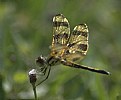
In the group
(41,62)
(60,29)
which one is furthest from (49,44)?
(41,62)

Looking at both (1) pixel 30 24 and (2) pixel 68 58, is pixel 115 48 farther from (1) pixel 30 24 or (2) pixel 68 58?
(2) pixel 68 58

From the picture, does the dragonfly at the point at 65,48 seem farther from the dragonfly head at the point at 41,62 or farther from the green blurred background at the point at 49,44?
the green blurred background at the point at 49,44

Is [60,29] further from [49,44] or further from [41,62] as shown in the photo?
[49,44]

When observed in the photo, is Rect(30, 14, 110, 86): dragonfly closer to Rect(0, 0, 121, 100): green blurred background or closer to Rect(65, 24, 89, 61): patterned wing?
Rect(65, 24, 89, 61): patterned wing

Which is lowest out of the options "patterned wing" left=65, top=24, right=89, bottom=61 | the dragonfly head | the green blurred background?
the green blurred background

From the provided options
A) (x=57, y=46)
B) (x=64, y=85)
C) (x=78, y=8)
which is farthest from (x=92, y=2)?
(x=57, y=46)

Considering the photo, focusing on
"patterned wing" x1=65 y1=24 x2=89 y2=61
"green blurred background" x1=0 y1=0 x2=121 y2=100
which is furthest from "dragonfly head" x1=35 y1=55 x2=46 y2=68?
"green blurred background" x1=0 y1=0 x2=121 y2=100

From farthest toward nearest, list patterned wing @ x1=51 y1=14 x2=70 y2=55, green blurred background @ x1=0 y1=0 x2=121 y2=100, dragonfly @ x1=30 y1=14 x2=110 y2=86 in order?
green blurred background @ x1=0 y1=0 x2=121 y2=100 < patterned wing @ x1=51 y1=14 x2=70 y2=55 < dragonfly @ x1=30 y1=14 x2=110 y2=86
